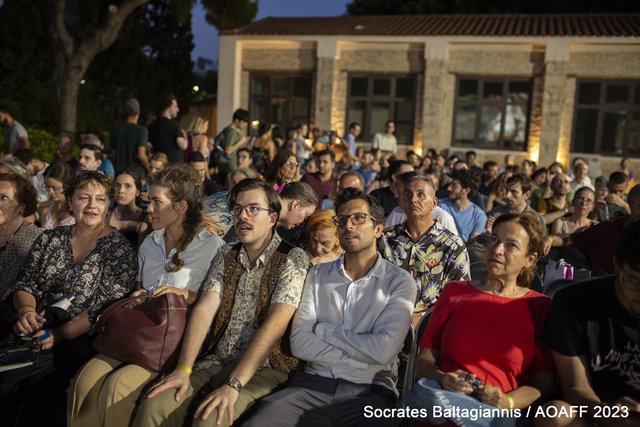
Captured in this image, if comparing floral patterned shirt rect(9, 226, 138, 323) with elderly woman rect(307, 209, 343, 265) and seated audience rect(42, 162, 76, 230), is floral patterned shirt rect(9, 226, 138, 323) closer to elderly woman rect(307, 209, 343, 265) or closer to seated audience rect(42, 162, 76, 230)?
elderly woman rect(307, 209, 343, 265)

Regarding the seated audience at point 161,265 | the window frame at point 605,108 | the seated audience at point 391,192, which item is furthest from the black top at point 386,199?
the window frame at point 605,108

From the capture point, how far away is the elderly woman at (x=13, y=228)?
386 centimetres

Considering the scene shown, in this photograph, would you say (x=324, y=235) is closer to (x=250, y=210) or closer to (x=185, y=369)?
(x=250, y=210)

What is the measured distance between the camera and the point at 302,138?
11977 millimetres

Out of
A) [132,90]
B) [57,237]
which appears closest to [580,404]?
[57,237]

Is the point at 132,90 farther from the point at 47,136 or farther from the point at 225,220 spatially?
the point at 225,220

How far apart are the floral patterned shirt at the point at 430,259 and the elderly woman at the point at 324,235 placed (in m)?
0.42

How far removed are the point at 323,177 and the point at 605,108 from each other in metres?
12.6

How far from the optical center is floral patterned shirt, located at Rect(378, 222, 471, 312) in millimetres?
3920

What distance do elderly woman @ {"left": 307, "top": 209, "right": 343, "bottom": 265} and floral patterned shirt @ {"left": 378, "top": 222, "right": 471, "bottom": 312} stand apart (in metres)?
0.42

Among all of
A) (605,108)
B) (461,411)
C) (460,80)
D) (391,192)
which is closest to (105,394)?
(461,411)

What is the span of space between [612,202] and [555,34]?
10.8m

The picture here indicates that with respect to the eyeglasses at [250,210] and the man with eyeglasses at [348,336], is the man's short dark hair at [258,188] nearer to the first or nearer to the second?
the eyeglasses at [250,210]

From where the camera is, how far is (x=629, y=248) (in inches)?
93.7
